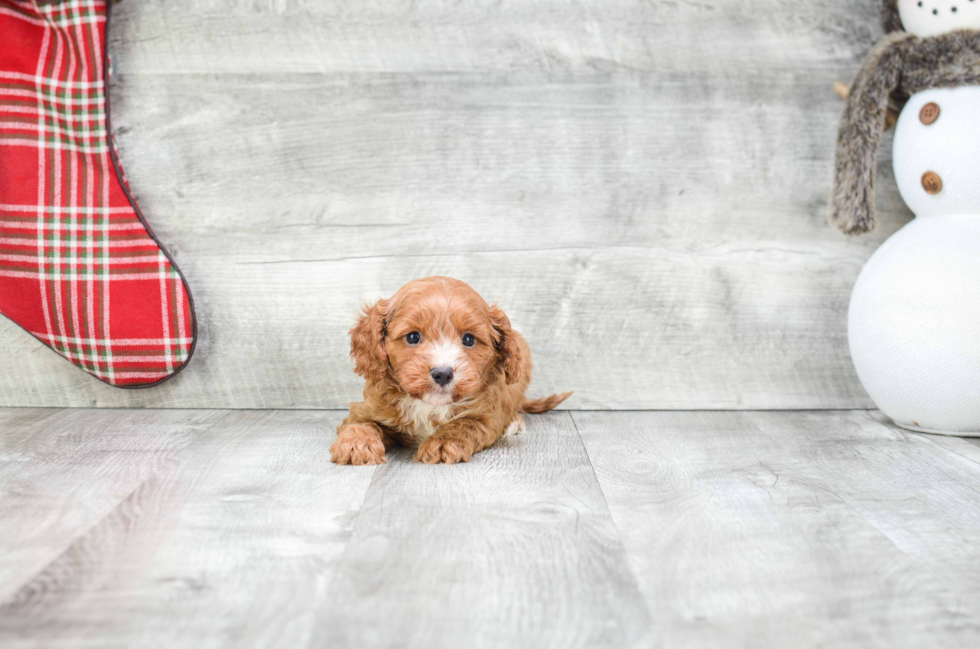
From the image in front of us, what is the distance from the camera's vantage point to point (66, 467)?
5.60ft

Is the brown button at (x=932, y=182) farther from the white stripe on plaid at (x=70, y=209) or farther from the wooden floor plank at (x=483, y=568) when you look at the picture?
the white stripe on plaid at (x=70, y=209)

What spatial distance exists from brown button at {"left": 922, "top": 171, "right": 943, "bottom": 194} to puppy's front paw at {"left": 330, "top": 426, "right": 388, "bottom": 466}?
1.66 m

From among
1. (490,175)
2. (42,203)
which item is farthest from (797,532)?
(42,203)

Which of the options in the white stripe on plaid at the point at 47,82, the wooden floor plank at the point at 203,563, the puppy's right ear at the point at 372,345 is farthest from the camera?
the white stripe on plaid at the point at 47,82

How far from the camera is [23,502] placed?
57.4 inches

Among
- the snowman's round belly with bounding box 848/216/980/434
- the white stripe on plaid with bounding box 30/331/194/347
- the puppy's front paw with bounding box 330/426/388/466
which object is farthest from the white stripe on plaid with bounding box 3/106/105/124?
the snowman's round belly with bounding box 848/216/980/434

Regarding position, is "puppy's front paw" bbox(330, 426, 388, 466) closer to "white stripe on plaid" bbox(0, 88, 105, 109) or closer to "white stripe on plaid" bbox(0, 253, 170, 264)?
"white stripe on plaid" bbox(0, 253, 170, 264)

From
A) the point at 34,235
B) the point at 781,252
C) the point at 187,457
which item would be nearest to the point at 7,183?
the point at 34,235

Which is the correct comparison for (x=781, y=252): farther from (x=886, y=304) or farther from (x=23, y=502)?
(x=23, y=502)

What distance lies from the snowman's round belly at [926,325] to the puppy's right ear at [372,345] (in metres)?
1.38

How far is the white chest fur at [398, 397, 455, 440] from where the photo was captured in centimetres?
191

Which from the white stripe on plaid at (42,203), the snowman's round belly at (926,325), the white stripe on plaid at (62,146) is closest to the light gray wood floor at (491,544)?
the snowman's round belly at (926,325)

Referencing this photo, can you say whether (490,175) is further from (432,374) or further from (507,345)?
(432,374)

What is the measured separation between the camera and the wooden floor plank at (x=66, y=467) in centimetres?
126
